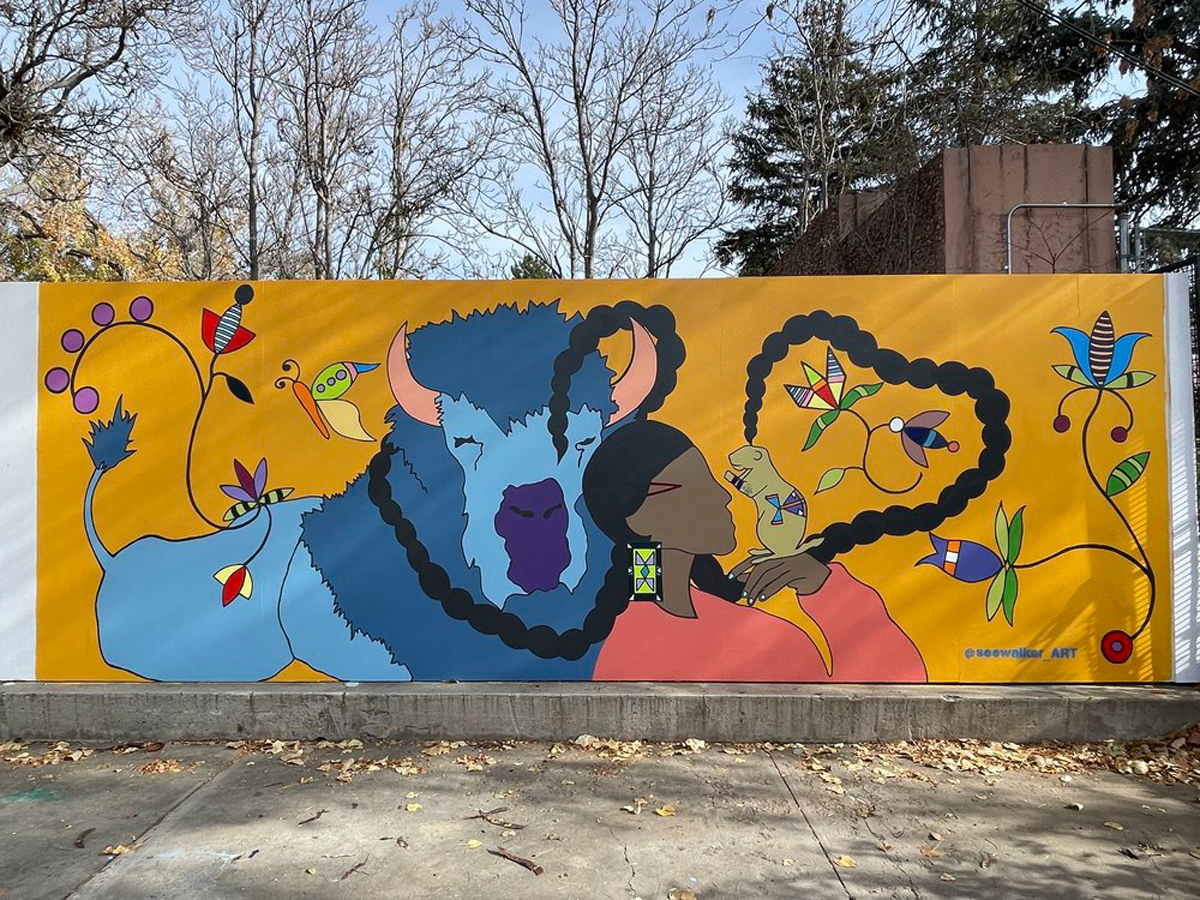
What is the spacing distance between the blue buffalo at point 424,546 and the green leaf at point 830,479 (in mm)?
1220

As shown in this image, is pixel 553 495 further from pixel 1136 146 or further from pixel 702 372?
pixel 1136 146

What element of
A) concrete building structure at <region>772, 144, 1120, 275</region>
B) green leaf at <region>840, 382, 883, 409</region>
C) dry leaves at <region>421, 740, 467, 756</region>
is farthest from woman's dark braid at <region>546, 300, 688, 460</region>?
concrete building structure at <region>772, 144, 1120, 275</region>

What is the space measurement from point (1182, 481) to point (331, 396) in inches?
208

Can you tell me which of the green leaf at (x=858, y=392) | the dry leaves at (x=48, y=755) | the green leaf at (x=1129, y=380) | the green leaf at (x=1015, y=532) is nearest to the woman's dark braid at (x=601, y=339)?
the green leaf at (x=858, y=392)

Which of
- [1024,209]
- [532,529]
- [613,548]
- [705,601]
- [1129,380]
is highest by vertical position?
[1024,209]

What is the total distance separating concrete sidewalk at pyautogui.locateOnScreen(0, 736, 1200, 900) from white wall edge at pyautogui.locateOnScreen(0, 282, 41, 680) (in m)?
0.70

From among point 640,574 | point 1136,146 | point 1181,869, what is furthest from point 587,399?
point 1136,146

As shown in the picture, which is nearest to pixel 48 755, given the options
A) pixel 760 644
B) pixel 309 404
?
pixel 309 404

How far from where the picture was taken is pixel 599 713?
15.0 ft

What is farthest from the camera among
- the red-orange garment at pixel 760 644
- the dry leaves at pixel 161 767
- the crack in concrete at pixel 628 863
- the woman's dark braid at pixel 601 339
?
the woman's dark braid at pixel 601 339

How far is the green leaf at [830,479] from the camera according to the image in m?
4.89

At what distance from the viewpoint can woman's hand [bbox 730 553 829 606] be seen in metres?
4.86

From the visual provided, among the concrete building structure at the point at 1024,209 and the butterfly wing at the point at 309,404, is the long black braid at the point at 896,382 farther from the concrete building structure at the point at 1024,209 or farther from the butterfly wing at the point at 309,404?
the butterfly wing at the point at 309,404

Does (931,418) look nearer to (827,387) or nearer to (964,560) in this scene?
(827,387)
